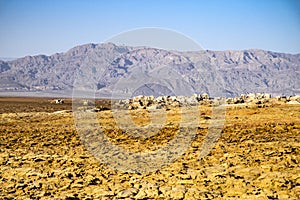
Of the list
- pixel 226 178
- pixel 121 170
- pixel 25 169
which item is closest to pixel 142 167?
pixel 121 170

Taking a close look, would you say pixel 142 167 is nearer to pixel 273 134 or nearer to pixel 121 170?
pixel 121 170

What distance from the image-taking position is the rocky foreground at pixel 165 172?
30.3 ft

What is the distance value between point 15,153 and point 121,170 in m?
4.95

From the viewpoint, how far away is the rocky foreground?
30.3 ft

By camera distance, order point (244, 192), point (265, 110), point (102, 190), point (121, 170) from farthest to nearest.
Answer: point (265, 110), point (121, 170), point (102, 190), point (244, 192)

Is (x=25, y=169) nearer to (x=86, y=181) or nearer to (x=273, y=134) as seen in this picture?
(x=86, y=181)

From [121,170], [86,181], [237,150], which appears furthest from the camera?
A: [237,150]

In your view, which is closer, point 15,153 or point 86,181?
point 86,181

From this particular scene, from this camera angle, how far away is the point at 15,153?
14156 mm

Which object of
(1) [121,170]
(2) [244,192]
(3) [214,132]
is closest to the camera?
(2) [244,192]

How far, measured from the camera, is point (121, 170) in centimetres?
1150

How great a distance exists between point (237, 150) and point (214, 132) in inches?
193

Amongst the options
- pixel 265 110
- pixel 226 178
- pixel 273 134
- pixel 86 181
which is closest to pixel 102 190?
pixel 86 181

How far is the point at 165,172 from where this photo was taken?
36.6 ft
